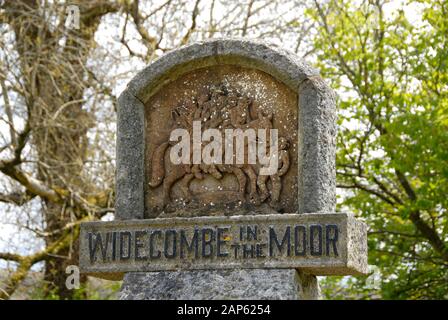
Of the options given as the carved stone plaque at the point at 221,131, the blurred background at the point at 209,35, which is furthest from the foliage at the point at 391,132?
the carved stone plaque at the point at 221,131

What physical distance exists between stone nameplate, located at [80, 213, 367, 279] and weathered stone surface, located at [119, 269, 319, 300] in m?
0.05

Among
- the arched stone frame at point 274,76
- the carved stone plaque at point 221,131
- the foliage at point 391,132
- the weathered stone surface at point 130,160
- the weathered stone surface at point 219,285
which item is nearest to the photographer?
the weathered stone surface at point 219,285

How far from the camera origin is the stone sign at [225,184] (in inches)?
236

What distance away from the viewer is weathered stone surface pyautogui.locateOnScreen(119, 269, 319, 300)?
591 cm

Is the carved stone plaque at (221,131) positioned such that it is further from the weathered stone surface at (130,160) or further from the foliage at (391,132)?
the foliage at (391,132)

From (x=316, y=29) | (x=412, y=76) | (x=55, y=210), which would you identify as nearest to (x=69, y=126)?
(x=55, y=210)

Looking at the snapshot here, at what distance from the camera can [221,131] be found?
6.46m

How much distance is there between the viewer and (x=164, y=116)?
6.68m

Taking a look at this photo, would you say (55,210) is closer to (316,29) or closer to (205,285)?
(316,29)

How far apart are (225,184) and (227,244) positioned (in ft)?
1.67

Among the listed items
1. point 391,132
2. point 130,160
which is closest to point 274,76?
point 130,160

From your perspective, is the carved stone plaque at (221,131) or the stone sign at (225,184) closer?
the stone sign at (225,184)

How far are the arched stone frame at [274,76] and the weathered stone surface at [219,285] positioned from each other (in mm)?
471

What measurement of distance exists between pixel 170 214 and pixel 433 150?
564cm
